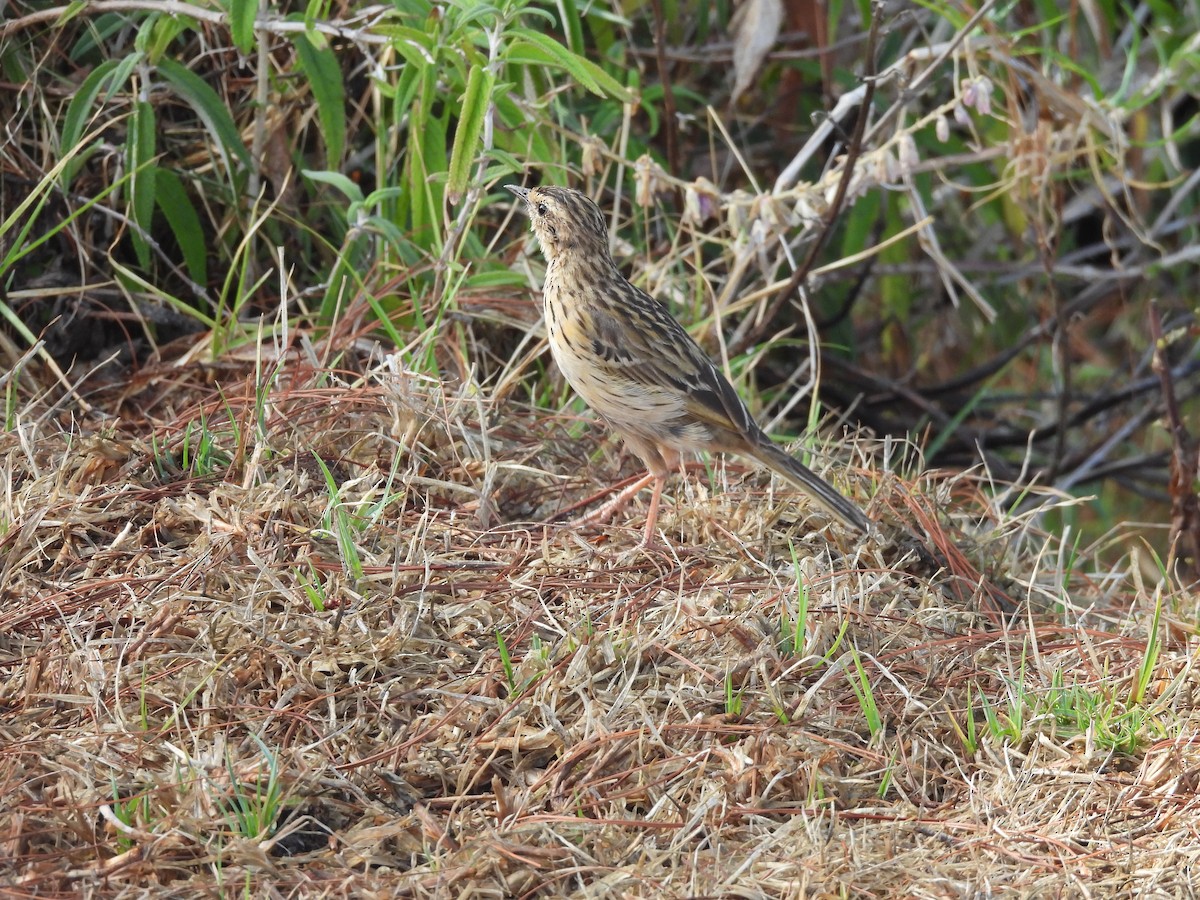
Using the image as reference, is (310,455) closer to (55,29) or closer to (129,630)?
(129,630)

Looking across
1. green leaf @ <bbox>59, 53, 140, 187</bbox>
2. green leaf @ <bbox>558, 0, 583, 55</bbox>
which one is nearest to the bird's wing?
green leaf @ <bbox>558, 0, 583, 55</bbox>

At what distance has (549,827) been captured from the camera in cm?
297

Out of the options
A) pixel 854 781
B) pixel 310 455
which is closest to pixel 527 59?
pixel 310 455

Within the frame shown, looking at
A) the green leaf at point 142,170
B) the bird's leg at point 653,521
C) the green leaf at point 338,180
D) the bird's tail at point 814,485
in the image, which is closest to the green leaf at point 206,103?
the green leaf at point 142,170

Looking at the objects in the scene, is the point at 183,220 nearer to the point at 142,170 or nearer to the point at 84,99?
the point at 142,170

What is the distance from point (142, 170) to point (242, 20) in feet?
2.44

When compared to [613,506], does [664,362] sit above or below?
above

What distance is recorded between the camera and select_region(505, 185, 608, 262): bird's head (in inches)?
188

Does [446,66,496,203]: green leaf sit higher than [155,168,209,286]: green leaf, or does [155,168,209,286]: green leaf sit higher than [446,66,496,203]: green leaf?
[446,66,496,203]: green leaf

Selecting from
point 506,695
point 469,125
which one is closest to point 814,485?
point 506,695

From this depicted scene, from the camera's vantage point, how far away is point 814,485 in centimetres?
428

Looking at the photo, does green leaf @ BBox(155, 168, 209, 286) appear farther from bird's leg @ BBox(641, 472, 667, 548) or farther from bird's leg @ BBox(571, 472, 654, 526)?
bird's leg @ BBox(641, 472, 667, 548)

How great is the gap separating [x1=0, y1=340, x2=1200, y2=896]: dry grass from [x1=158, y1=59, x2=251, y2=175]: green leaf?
1.15 m

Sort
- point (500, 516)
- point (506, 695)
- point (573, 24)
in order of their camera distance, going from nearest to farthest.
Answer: point (506, 695) < point (500, 516) < point (573, 24)
